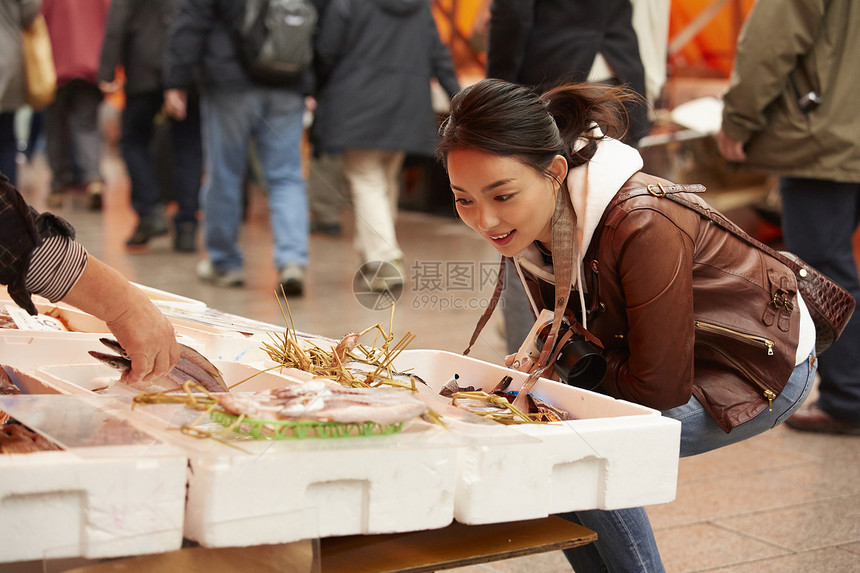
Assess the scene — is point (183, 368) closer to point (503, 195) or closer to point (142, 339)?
point (142, 339)

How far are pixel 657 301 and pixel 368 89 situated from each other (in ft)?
11.8

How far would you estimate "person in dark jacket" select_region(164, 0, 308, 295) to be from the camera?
15.7 ft

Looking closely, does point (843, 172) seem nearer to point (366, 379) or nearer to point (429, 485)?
Answer: point (366, 379)

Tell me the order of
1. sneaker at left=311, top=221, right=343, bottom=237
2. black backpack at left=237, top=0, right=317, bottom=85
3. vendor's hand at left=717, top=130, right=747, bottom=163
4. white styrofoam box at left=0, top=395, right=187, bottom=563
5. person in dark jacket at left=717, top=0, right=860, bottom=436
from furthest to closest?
sneaker at left=311, top=221, right=343, bottom=237
black backpack at left=237, top=0, right=317, bottom=85
vendor's hand at left=717, top=130, right=747, bottom=163
person in dark jacket at left=717, top=0, right=860, bottom=436
white styrofoam box at left=0, top=395, right=187, bottom=563

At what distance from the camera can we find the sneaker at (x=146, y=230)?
6.61 m

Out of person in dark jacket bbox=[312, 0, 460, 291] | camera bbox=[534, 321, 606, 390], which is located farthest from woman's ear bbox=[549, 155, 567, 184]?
person in dark jacket bbox=[312, 0, 460, 291]

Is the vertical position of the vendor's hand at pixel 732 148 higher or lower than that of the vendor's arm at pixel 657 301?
lower

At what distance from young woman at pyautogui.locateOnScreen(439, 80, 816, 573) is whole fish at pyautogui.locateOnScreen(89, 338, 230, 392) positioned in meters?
0.52

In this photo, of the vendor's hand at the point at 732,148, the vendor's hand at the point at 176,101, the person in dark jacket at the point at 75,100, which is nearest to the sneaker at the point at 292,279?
the vendor's hand at the point at 176,101

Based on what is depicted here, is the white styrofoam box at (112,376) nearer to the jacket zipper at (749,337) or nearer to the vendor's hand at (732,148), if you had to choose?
the jacket zipper at (749,337)

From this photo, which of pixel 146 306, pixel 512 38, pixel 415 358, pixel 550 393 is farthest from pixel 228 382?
pixel 512 38

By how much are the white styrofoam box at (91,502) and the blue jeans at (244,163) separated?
154 inches

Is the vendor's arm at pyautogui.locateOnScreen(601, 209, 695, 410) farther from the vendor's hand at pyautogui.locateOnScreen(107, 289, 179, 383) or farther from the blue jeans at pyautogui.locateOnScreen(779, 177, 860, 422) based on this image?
the blue jeans at pyautogui.locateOnScreen(779, 177, 860, 422)

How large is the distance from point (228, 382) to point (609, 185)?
75 centimetres
